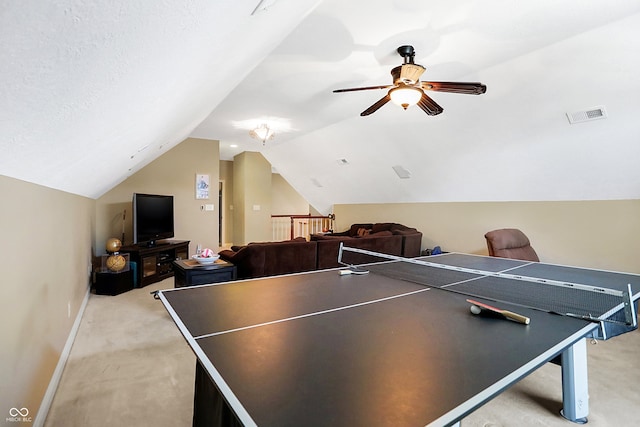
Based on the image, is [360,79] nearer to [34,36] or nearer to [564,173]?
[564,173]

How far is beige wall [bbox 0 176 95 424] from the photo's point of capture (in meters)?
1.33

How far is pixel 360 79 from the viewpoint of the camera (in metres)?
3.58

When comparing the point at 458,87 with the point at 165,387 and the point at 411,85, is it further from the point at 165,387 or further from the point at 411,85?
the point at 165,387

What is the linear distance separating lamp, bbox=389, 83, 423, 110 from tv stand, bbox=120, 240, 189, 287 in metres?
3.88

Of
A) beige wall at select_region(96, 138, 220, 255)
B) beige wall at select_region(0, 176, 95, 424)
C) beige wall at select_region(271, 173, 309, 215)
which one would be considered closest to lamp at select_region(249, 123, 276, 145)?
beige wall at select_region(96, 138, 220, 255)

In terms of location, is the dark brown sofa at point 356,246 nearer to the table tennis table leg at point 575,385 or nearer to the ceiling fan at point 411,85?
the ceiling fan at point 411,85

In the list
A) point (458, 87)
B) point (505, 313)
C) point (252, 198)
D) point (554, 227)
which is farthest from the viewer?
point (252, 198)

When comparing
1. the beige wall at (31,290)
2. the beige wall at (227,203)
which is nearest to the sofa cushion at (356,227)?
the beige wall at (227,203)

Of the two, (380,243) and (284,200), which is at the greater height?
(284,200)

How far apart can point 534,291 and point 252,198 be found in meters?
7.09

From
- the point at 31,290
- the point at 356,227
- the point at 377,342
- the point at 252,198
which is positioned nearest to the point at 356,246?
the point at 356,227

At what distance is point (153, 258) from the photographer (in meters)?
4.94

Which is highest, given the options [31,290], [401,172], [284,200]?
[401,172]

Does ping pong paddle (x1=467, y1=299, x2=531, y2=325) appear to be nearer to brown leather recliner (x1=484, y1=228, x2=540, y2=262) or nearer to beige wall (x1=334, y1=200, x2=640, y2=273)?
brown leather recliner (x1=484, y1=228, x2=540, y2=262)
